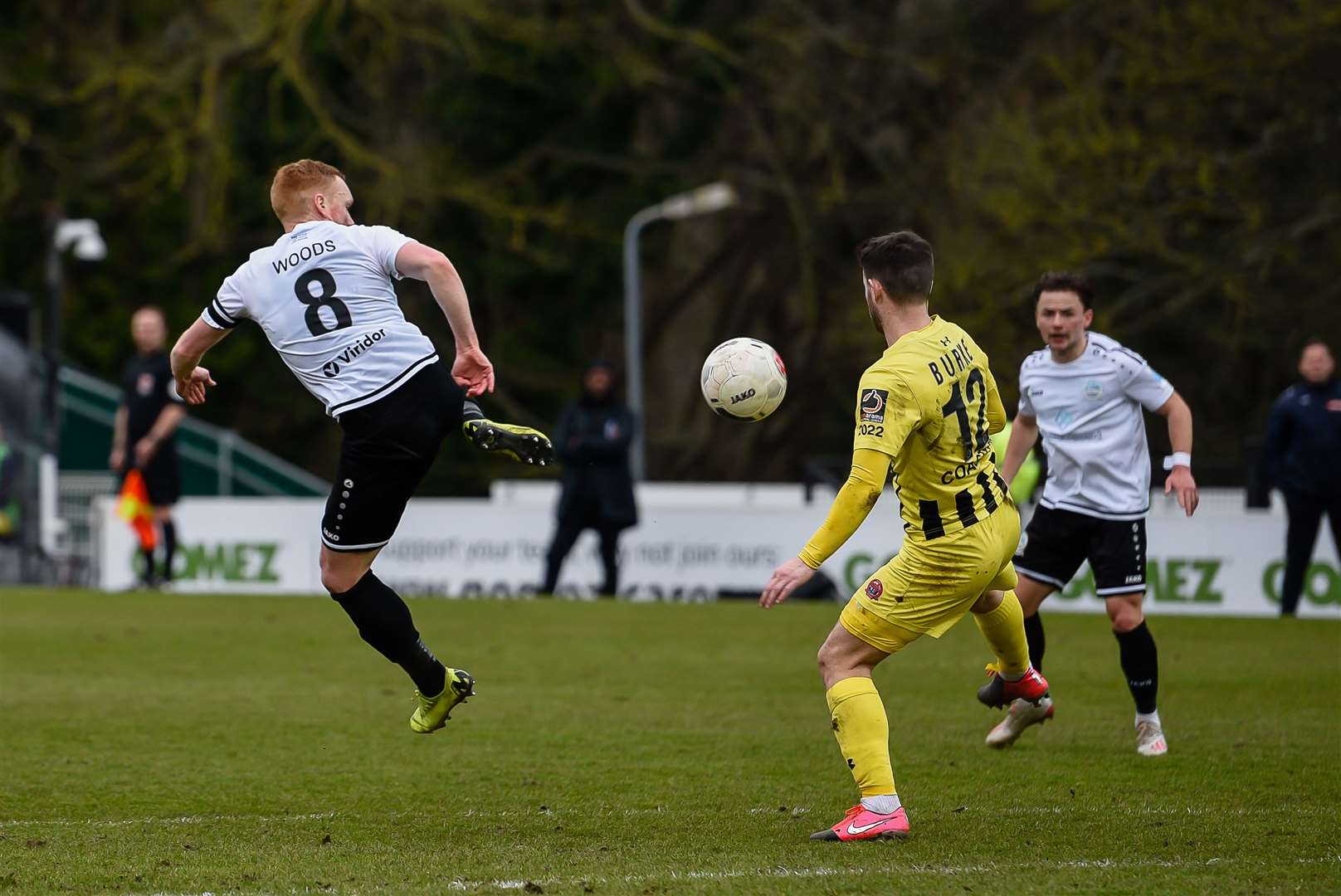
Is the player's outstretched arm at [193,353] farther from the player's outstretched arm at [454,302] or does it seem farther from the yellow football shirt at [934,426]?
the yellow football shirt at [934,426]

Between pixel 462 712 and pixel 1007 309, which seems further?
pixel 1007 309

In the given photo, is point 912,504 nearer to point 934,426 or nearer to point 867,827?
point 934,426

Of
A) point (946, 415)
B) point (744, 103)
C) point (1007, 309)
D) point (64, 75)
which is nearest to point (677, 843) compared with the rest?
point (946, 415)

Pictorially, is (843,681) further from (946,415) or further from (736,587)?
(736,587)

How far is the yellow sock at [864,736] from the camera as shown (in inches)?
247

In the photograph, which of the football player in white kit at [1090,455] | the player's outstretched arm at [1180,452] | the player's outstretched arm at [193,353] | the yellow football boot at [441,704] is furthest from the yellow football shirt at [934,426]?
the player's outstretched arm at [193,353]

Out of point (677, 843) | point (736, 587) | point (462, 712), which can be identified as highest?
point (677, 843)

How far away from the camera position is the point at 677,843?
20.4 feet

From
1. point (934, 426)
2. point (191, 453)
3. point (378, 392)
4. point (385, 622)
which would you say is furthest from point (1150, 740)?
point (191, 453)

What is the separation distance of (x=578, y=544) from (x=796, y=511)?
245 cm

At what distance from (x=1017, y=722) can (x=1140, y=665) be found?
0.63 meters

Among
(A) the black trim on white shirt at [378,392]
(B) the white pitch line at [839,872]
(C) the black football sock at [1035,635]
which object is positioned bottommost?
(C) the black football sock at [1035,635]

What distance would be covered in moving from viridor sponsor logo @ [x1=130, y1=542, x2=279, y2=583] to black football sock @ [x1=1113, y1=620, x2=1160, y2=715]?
12897 millimetres

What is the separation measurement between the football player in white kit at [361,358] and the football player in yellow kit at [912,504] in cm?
132
